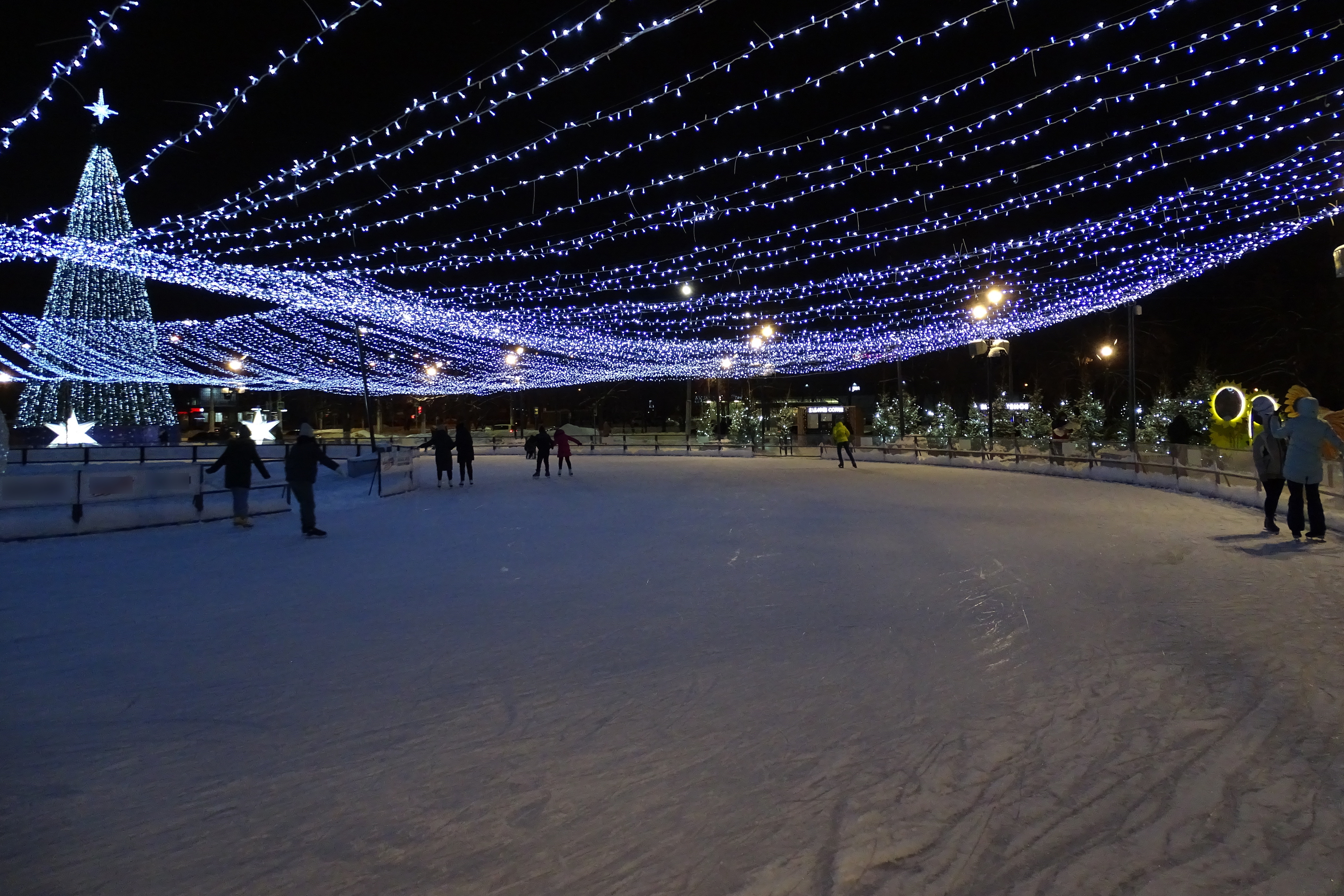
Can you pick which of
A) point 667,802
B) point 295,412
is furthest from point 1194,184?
point 295,412

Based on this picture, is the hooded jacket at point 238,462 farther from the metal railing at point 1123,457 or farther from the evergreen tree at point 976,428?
the evergreen tree at point 976,428

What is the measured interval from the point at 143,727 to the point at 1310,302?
40.7 meters

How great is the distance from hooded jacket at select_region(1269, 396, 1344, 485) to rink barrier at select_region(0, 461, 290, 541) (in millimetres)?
12615

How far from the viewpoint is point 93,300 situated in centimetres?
2411

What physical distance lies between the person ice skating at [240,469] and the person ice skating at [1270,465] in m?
11.6

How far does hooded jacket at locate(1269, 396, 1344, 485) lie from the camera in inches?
340

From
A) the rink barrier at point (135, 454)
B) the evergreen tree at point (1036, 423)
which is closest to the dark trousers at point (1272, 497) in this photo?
the rink barrier at point (135, 454)

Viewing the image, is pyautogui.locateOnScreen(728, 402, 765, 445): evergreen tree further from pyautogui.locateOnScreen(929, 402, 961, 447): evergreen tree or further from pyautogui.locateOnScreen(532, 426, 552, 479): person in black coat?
pyautogui.locateOnScreen(532, 426, 552, 479): person in black coat

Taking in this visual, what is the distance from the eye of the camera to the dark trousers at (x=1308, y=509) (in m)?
8.98

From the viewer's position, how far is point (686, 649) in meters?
5.10

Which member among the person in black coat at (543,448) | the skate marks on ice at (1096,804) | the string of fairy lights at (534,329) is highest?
the string of fairy lights at (534,329)

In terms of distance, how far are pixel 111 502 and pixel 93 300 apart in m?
16.2

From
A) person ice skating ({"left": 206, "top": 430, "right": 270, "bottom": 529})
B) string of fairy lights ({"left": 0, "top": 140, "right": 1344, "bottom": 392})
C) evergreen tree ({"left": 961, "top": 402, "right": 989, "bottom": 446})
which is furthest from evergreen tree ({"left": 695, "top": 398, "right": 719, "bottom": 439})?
person ice skating ({"left": 206, "top": 430, "right": 270, "bottom": 529})

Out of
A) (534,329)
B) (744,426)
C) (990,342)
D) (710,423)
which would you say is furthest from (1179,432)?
(710,423)
